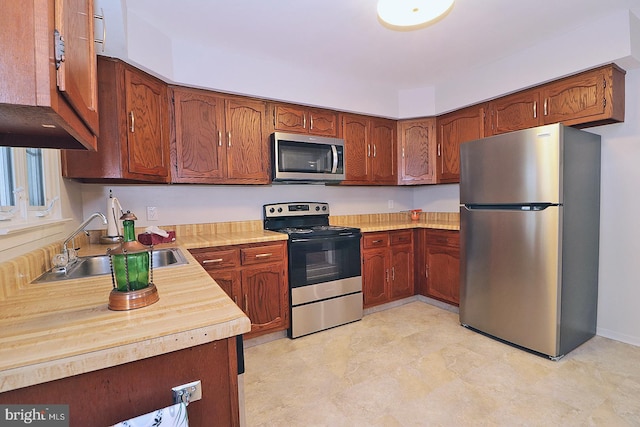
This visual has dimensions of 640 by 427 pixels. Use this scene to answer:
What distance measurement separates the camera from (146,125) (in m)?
2.16

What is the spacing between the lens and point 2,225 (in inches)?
45.8

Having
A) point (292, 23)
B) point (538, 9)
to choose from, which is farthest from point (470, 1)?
point (292, 23)

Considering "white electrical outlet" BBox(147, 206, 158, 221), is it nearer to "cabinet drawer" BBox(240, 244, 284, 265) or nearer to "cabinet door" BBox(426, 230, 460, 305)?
"cabinet drawer" BBox(240, 244, 284, 265)

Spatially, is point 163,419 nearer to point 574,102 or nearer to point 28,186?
point 28,186

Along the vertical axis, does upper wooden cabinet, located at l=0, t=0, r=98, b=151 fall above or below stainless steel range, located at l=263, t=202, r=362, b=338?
Result: above

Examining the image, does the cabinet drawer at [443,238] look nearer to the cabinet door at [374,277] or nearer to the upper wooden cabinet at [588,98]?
the cabinet door at [374,277]

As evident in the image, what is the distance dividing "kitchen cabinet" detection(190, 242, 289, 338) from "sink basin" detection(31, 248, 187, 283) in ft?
1.02

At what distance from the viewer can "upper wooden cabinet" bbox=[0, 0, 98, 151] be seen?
48 cm

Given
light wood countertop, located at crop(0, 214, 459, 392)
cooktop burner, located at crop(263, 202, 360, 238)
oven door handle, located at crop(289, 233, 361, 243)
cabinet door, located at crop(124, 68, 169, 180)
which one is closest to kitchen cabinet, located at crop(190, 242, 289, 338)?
oven door handle, located at crop(289, 233, 361, 243)

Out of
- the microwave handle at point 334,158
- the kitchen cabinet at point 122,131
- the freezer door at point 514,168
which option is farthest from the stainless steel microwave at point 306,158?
the freezer door at point 514,168

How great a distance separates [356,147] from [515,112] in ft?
4.80

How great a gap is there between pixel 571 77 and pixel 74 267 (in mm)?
3539

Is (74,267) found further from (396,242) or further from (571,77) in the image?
(571,77)

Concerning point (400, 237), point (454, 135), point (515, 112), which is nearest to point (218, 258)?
point (400, 237)
